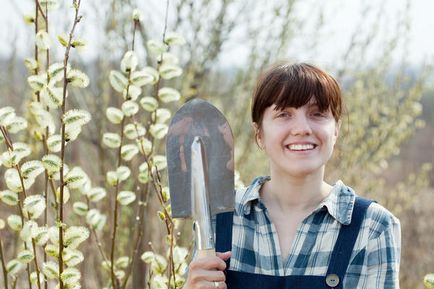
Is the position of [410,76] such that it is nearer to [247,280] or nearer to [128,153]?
[128,153]

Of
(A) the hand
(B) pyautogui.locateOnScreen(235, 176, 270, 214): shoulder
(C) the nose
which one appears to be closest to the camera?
(A) the hand

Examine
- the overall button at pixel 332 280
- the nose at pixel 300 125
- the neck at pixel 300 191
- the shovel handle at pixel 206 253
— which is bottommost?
the overall button at pixel 332 280

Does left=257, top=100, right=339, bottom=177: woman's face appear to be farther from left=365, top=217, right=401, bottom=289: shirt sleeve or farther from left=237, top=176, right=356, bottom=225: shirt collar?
left=365, top=217, right=401, bottom=289: shirt sleeve

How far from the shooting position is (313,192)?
175cm

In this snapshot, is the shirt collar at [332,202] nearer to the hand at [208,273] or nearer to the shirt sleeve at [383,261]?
the shirt sleeve at [383,261]

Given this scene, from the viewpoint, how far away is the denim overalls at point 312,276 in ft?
5.32

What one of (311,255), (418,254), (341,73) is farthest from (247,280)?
(418,254)

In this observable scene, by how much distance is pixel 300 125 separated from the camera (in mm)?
1676

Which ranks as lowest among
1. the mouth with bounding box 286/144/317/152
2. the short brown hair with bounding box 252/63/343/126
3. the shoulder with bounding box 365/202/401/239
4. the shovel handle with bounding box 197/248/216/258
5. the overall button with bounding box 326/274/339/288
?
the overall button with bounding box 326/274/339/288

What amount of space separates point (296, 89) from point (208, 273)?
1.47 feet

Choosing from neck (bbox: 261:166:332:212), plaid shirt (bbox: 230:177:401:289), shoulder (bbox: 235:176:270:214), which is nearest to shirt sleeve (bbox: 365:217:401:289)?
plaid shirt (bbox: 230:177:401:289)

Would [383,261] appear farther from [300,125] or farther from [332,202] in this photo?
[300,125]

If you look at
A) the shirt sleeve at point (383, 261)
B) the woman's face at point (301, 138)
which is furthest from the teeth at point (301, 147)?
the shirt sleeve at point (383, 261)

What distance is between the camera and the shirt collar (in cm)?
167
